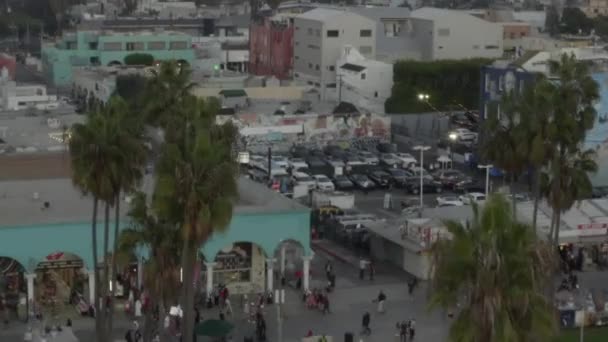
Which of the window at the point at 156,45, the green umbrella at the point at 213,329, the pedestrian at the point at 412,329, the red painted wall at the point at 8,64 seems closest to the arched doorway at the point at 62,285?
the green umbrella at the point at 213,329

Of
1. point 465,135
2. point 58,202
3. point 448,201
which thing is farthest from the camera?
point 465,135

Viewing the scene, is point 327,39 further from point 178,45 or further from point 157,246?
point 157,246

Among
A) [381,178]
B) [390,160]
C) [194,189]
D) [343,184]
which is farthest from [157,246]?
[390,160]

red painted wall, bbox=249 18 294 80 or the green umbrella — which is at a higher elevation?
red painted wall, bbox=249 18 294 80

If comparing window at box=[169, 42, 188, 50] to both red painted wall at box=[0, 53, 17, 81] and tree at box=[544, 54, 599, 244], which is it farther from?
tree at box=[544, 54, 599, 244]

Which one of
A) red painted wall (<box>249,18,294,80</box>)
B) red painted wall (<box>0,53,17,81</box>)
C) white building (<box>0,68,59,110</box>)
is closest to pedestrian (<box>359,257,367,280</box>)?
white building (<box>0,68,59,110</box>)

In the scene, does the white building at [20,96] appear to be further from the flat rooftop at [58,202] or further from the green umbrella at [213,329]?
the green umbrella at [213,329]

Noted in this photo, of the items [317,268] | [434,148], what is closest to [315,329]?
[317,268]
